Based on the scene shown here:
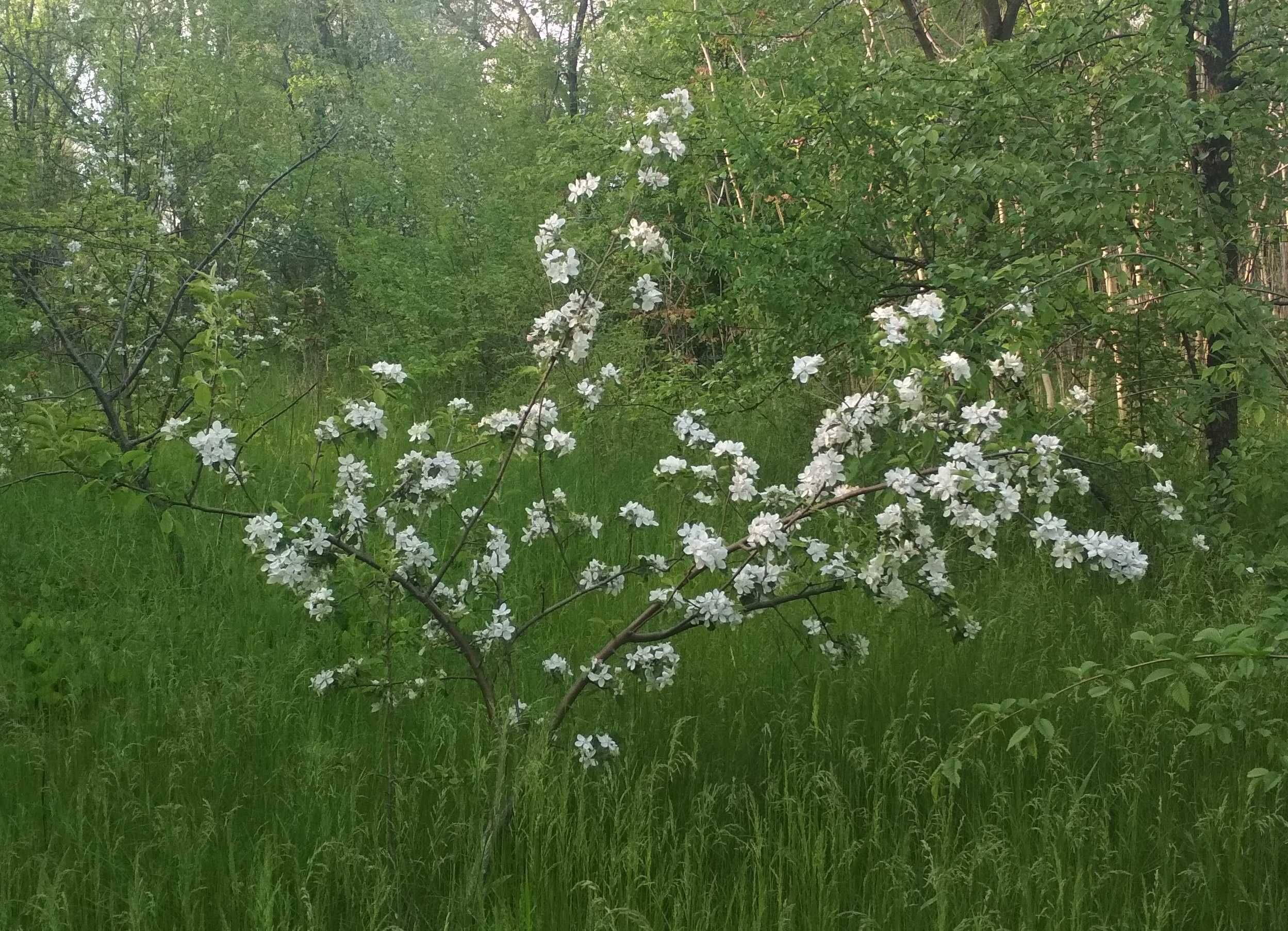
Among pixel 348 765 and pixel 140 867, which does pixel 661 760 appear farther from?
pixel 140 867

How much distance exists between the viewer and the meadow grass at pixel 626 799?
7.73ft

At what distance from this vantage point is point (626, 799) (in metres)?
2.76

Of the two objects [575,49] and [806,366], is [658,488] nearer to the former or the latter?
[806,366]

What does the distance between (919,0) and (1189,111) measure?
4899mm

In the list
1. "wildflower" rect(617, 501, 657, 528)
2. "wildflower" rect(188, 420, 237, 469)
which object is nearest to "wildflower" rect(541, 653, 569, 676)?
"wildflower" rect(617, 501, 657, 528)

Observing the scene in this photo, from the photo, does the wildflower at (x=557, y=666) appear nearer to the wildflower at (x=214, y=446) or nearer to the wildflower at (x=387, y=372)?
the wildflower at (x=387, y=372)

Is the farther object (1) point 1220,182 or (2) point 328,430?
(1) point 1220,182

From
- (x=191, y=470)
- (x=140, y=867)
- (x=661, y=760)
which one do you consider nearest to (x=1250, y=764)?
(x=661, y=760)

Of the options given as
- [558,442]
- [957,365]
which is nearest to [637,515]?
[558,442]

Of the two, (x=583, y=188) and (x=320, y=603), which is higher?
(x=583, y=188)

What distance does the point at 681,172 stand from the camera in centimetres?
660

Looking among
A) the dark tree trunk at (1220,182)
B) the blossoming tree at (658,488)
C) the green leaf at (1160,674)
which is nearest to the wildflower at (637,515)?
the blossoming tree at (658,488)

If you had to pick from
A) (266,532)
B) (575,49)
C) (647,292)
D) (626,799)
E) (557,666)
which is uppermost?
(575,49)

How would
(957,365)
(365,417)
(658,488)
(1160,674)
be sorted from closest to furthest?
(1160,674), (957,365), (365,417), (658,488)
